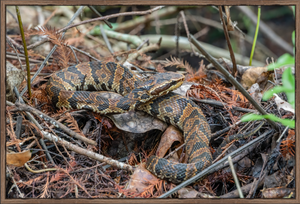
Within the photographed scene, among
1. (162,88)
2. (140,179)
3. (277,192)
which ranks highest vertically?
(162,88)

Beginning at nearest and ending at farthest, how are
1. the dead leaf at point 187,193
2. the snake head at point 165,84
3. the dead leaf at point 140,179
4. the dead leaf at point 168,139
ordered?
the dead leaf at point 187,193 < the dead leaf at point 140,179 < the dead leaf at point 168,139 < the snake head at point 165,84

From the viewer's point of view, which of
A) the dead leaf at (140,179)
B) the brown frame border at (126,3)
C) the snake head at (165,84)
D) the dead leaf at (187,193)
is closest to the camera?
the brown frame border at (126,3)

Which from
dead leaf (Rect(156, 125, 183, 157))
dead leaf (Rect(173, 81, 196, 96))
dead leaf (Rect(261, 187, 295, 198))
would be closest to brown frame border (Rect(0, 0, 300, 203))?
dead leaf (Rect(261, 187, 295, 198))

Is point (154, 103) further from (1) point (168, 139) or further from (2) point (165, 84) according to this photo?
(1) point (168, 139)

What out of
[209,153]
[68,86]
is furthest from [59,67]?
[209,153]

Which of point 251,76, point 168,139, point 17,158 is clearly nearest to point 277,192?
point 168,139

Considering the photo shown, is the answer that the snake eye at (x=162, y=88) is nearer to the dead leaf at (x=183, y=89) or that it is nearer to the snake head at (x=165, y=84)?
the snake head at (x=165, y=84)

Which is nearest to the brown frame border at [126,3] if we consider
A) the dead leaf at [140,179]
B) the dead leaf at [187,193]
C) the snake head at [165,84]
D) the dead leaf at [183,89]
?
the dead leaf at [187,193]

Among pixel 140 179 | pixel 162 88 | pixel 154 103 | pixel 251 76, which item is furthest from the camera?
A: pixel 251 76
